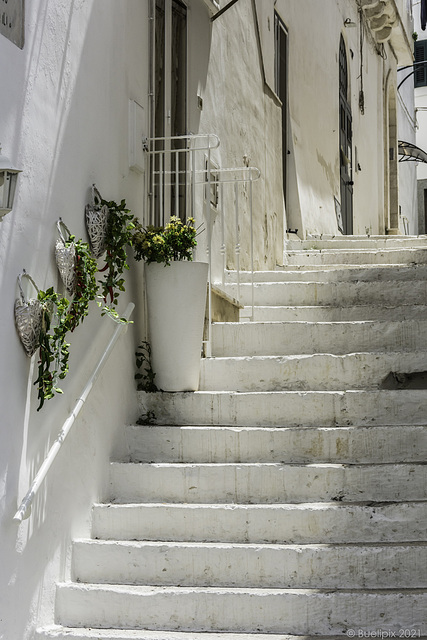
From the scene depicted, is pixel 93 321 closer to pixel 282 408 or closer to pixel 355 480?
pixel 282 408

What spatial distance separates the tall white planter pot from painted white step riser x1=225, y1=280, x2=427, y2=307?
3.88 feet

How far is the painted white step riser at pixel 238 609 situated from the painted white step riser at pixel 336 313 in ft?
7.28

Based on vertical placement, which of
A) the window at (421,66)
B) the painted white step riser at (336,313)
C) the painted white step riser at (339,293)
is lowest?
the painted white step riser at (336,313)

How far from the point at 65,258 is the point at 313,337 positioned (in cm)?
203

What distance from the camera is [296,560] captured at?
14.2 feet

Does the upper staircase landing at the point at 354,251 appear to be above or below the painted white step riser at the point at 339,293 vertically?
above

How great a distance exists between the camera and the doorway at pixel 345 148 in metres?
12.1

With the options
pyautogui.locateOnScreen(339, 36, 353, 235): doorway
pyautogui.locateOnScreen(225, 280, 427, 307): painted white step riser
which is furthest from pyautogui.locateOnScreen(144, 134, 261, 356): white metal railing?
pyautogui.locateOnScreen(339, 36, 353, 235): doorway

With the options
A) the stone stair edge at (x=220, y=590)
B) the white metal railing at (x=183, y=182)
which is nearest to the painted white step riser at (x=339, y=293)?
the white metal railing at (x=183, y=182)

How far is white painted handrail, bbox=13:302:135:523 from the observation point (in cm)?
388

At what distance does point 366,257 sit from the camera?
25.1 ft

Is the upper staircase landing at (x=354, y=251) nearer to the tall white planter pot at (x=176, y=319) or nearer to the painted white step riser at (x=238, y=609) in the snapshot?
the tall white planter pot at (x=176, y=319)

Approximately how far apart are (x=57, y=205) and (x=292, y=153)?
5835 millimetres

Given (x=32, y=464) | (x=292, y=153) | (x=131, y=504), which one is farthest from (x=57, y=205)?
(x=292, y=153)
